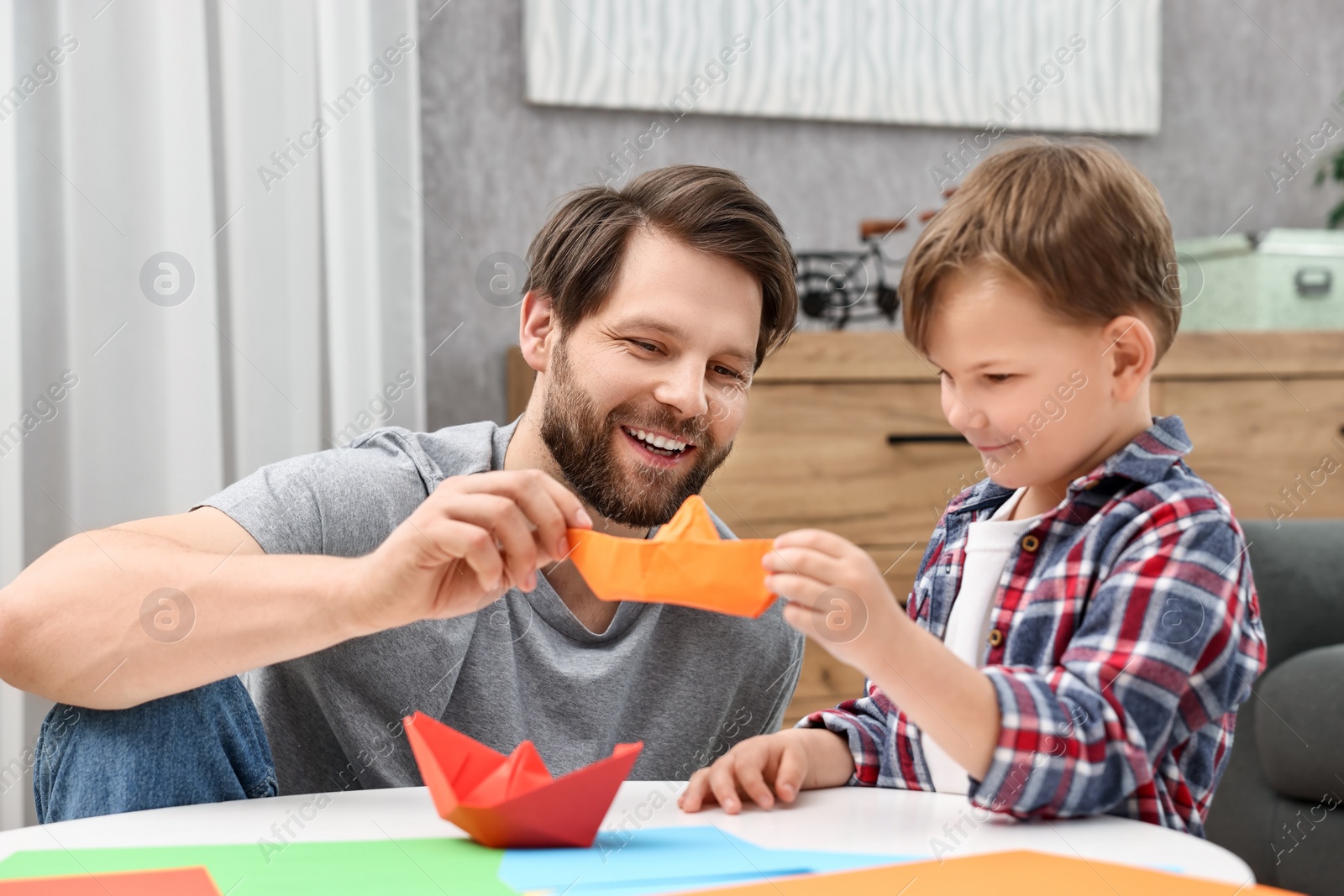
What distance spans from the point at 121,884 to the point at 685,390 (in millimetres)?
653

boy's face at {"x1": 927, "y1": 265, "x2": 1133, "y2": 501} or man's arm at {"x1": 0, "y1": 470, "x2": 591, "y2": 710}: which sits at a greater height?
boy's face at {"x1": 927, "y1": 265, "x2": 1133, "y2": 501}

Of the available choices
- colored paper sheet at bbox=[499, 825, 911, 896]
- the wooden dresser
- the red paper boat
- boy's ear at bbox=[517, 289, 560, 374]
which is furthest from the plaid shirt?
the wooden dresser

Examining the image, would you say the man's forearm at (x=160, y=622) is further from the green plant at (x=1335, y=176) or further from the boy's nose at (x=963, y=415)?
the green plant at (x=1335, y=176)

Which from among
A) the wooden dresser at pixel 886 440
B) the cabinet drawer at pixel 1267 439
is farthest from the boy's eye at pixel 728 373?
the cabinet drawer at pixel 1267 439

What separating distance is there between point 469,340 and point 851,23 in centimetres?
111

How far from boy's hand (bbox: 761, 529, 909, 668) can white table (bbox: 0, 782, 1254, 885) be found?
13 cm

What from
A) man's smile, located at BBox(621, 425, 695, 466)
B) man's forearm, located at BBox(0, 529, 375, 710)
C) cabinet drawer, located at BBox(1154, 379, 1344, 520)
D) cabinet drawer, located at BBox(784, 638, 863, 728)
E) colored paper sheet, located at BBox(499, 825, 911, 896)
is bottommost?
cabinet drawer, located at BBox(784, 638, 863, 728)

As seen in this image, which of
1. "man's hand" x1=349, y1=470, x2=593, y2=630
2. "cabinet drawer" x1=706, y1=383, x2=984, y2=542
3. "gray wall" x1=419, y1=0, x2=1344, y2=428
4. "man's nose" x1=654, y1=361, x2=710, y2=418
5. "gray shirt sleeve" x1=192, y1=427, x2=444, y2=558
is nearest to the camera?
"man's hand" x1=349, y1=470, x2=593, y2=630

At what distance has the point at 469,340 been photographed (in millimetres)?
2342

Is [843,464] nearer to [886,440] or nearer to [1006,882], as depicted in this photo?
[886,440]

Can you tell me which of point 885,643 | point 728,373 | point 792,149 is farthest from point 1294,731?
point 792,149

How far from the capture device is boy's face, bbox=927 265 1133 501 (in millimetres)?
770

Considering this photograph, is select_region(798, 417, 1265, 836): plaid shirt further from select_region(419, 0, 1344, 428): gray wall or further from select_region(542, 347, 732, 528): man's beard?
select_region(419, 0, 1344, 428): gray wall

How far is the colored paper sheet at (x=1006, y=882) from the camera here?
610mm
